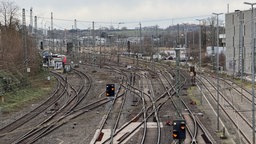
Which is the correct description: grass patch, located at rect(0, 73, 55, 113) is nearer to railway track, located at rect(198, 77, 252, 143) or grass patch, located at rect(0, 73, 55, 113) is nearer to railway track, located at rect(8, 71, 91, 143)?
railway track, located at rect(8, 71, 91, 143)

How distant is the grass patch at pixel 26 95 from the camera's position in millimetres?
34469

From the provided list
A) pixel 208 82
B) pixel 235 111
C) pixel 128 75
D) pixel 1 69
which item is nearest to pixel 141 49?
pixel 128 75

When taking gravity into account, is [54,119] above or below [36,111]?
below

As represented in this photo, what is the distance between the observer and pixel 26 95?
40.6 m

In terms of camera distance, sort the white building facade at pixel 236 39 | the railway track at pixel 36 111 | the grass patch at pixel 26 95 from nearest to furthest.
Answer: the railway track at pixel 36 111, the grass patch at pixel 26 95, the white building facade at pixel 236 39

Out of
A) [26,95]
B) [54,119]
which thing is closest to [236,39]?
[26,95]

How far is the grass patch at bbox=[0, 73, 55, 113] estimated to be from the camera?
34469mm

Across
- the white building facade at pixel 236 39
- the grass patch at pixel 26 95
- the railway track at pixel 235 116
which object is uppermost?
the white building facade at pixel 236 39

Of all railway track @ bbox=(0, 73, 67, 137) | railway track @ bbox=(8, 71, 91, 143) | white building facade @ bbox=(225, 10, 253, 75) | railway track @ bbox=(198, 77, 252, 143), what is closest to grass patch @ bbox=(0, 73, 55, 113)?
railway track @ bbox=(0, 73, 67, 137)

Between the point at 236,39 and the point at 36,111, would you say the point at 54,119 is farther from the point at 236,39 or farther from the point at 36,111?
the point at 236,39

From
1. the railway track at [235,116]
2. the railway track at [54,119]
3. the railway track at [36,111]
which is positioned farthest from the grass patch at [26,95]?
the railway track at [235,116]

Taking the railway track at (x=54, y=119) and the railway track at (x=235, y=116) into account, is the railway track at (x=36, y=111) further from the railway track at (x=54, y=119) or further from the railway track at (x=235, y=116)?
the railway track at (x=235, y=116)

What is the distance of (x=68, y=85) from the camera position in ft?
160

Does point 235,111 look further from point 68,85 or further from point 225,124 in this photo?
point 68,85
